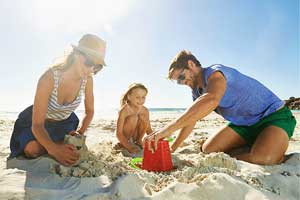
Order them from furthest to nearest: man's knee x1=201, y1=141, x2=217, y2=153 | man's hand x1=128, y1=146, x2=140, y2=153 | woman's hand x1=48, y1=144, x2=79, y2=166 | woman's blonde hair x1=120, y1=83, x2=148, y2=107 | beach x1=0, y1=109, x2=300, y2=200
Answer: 1. woman's blonde hair x1=120, y1=83, x2=148, y2=107
2. man's hand x1=128, y1=146, x2=140, y2=153
3. man's knee x1=201, y1=141, x2=217, y2=153
4. woman's hand x1=48, y1=144, x2=79, y2=166
5. beach x1=0, y1=109, x2=300, y2=200

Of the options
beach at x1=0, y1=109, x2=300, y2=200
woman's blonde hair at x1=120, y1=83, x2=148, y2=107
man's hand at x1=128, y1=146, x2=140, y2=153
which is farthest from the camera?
woman's blonde hair at x1=120, y1=83, x2=148, y2=107

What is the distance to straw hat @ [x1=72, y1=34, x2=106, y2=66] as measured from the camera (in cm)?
249

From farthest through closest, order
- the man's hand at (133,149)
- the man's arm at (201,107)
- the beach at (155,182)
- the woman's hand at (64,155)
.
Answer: the man's hand at (133,149), the man's arm at (201,107), the woman's hand at (64,155), the beach at (155,182)

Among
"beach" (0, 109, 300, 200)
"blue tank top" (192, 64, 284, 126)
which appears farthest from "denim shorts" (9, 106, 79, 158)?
"blue tank top" (192, 64, 284, 126)

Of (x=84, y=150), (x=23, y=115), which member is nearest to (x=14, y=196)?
(x=84, y=150)

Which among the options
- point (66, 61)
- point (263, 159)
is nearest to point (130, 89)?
point (66, 61)

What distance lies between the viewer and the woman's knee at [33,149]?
8.98 ft

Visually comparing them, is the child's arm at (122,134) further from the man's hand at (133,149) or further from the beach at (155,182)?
the beach at (155,182)

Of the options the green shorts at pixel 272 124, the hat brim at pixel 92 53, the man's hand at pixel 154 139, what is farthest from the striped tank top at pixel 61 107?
the green shorts at pixel 272 124

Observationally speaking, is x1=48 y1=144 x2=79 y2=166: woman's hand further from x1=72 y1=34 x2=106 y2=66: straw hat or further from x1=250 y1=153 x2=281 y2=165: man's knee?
x1=250 y1=153 x2=281 y2=165: man's knee

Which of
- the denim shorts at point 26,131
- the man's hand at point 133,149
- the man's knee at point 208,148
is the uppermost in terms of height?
the denim shorts at point 26,131

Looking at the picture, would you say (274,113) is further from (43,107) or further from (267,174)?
(43,107)

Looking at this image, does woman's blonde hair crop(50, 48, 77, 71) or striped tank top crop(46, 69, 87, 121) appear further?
striped tank top crop(46, 69, 87, 121)

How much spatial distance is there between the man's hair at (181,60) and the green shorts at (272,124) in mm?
905
